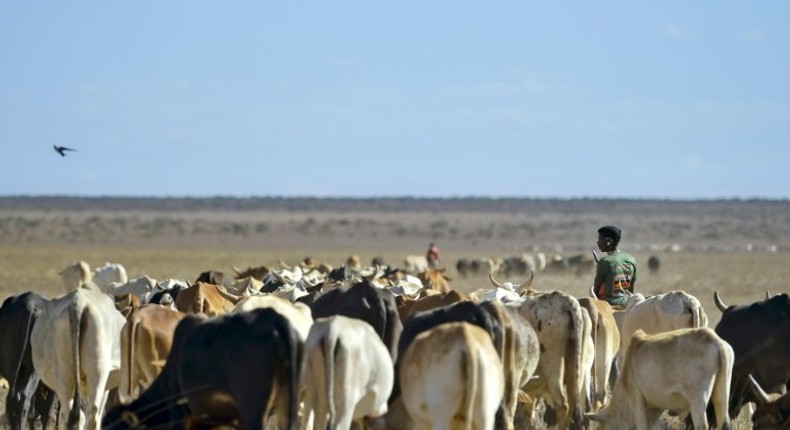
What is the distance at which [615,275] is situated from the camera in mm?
16359

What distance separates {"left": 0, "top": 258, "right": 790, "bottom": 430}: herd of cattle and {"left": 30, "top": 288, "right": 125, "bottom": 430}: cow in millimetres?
13

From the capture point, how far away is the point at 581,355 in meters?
12.6

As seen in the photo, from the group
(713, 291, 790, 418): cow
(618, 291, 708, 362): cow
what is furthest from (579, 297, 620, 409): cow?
(713, 291, 790, 418): cow

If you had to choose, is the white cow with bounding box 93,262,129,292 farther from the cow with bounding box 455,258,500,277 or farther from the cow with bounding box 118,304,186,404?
the cow with bounding box 455,258,500,277

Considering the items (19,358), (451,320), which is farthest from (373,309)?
(19,358)

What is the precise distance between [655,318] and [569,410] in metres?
2.47

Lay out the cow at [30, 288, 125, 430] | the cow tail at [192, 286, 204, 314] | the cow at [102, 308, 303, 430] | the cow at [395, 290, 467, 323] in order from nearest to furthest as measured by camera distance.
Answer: the cow at [102, 308, 303, 430] < the cow at [30, 288, 125, 430] < the cow at [395, 290, 467, 323] < the cow tail at [192, 286, 204, 314]

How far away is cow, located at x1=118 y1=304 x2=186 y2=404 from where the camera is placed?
11998 millimetres

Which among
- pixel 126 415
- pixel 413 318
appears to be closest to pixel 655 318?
pixel 413 318

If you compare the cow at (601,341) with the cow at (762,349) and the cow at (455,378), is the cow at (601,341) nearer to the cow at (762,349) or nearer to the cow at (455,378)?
the cow at (762,349)

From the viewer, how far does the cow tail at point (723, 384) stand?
11344 millimetres

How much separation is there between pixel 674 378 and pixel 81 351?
466 cm

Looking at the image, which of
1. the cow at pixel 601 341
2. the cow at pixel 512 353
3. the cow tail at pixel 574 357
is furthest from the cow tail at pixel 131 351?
the cow at pixel 601 341

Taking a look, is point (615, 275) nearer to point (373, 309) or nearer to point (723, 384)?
point (373, 309)
